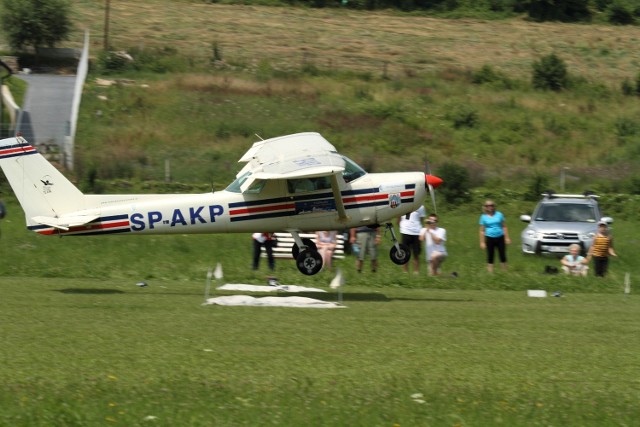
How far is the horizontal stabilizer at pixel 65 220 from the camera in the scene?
57.1ft

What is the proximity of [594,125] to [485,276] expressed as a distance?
3115cm

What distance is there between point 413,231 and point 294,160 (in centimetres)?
462

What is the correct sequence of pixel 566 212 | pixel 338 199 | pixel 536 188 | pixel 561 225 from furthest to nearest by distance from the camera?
pixel 536 188 < pixel 566 212 < pixel 561 225 < pixel 338 199

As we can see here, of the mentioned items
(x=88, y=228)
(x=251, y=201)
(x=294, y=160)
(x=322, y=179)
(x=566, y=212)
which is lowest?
(x=566, y=212)

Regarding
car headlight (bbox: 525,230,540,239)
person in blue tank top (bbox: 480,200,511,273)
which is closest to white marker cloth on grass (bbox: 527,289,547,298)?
person in blue tank top (bbox: 480,200,511,273)

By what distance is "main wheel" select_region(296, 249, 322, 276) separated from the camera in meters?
18.5

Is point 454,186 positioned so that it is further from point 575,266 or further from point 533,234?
point 575,266

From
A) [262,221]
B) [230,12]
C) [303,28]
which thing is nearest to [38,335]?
[262,221]

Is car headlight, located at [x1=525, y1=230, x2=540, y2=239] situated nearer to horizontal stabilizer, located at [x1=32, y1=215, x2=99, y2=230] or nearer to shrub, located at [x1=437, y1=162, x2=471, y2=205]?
shrub, located at [x1=437, y1=162, x2=471, y2=205]

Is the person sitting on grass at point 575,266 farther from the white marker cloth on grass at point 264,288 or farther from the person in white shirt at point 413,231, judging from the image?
the white marker cloth on grass at point 264,288

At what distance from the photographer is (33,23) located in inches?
2272

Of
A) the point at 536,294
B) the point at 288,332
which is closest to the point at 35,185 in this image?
the point at 288,332

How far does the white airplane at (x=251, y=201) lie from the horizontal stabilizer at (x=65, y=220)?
0.02m

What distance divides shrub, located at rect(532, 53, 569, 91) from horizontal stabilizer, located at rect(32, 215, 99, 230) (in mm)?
43335
